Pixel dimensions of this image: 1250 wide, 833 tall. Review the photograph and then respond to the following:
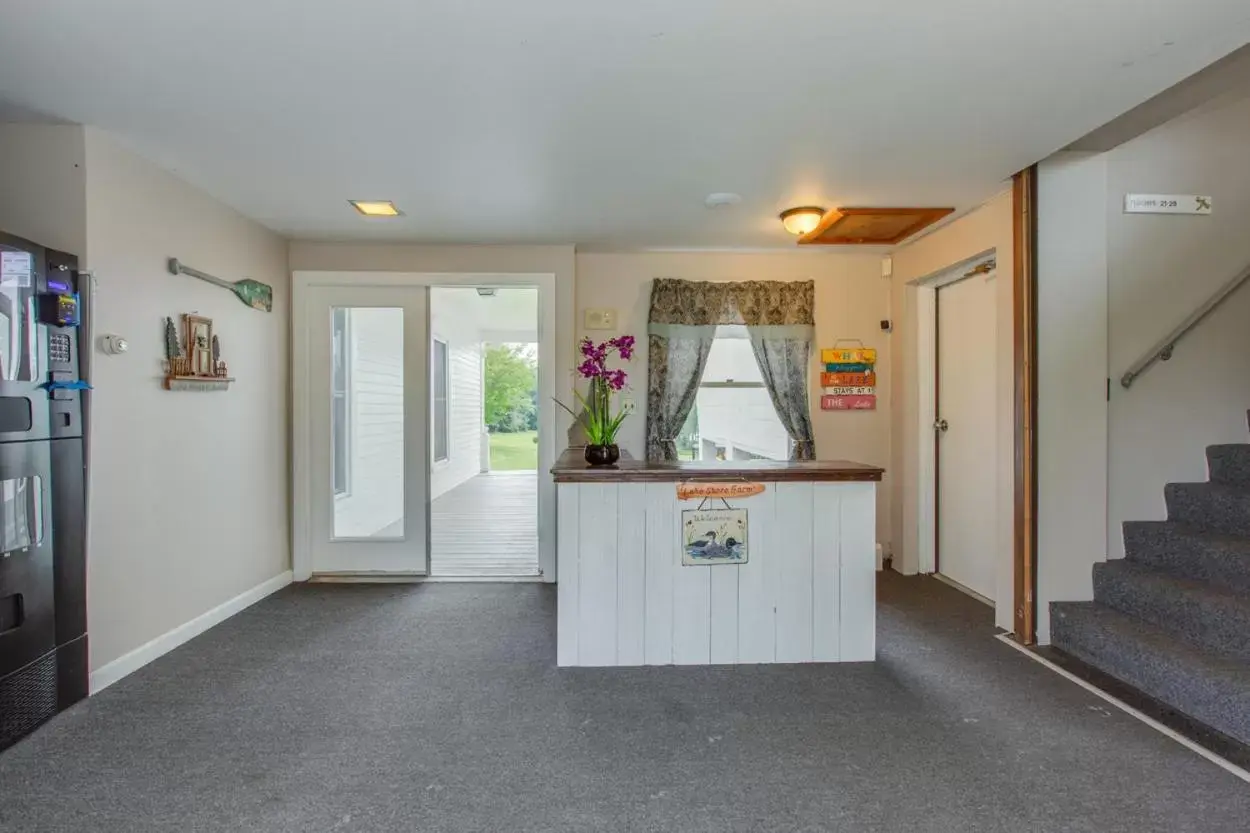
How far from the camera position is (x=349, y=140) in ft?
8.27

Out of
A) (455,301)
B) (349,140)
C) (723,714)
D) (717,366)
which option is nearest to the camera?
(723,714)

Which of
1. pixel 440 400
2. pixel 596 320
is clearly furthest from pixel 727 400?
pixel 440 400

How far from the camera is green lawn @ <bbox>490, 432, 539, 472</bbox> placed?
1280 centimetres

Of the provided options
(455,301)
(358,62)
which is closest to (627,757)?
(358,62)

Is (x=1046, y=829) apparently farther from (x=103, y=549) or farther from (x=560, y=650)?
(x=103, y=549)

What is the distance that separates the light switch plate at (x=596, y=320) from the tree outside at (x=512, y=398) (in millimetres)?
9741

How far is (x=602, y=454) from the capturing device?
2.84 m

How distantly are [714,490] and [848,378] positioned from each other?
2.19 meters

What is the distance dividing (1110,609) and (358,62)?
3707 mm

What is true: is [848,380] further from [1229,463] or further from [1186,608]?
[1186,608]

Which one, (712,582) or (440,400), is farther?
(440,400)

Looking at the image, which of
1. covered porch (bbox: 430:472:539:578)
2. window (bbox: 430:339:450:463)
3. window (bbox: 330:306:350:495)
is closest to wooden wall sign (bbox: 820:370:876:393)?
covered porch (bbox: 430:472:539:578)

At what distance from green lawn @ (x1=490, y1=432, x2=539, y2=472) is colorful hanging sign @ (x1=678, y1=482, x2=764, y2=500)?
9.76m

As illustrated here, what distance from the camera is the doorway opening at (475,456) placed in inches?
183
